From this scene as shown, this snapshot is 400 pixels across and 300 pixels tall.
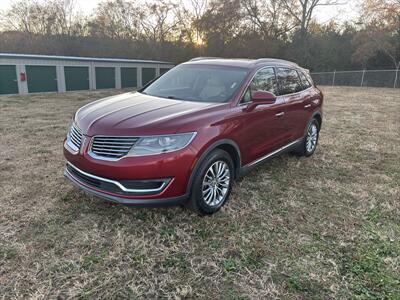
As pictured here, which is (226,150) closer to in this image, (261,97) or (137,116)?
(261,97)

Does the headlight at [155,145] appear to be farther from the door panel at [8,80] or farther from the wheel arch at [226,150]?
the door panel at [8,80]

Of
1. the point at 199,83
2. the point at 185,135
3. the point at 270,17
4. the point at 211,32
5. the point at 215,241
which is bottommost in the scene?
the point at 215,241

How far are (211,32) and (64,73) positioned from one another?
16123 mm

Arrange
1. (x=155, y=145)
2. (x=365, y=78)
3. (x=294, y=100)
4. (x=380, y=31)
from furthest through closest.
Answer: (x=380, y=31) → (x=365, y=78) → (x=294, y=100) → (x=155, y=145)

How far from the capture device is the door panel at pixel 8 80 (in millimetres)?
13619

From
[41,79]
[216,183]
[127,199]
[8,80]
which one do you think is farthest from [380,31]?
[127,199]

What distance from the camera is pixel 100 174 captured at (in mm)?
2770

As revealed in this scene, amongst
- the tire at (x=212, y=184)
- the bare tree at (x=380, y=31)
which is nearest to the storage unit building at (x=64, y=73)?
the tire at (x=212, y=184)

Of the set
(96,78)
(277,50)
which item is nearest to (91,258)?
(96,78)

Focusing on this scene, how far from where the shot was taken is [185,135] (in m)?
2.76

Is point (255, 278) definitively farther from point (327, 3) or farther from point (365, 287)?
point (327, 3)

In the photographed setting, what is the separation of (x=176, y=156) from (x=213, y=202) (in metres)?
0.85

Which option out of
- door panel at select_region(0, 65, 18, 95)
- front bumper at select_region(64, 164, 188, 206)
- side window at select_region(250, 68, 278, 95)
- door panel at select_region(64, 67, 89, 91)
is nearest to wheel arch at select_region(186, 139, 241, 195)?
front bumper at select_region(64, 164, 188, 206)

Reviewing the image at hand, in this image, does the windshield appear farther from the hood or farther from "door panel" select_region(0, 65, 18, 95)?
"door panel" select_region(0, 65, 18, 95)
